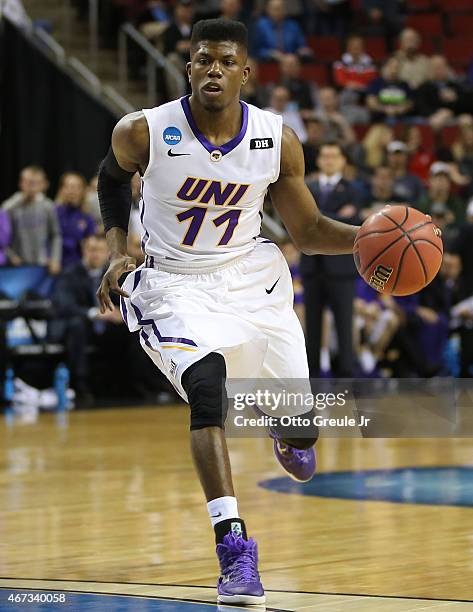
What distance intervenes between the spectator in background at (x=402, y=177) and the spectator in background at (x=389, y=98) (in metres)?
1.33

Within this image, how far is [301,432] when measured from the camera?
532 centimetres

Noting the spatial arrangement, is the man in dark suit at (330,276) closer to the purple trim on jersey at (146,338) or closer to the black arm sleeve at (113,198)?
the black arm sleeve at (113,198)

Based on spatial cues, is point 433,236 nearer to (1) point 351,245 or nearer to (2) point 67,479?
(1) point 351,245

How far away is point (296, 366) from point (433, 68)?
40.2 ft

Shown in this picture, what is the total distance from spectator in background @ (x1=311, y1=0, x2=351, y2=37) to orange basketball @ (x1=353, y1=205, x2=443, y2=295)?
1295cm

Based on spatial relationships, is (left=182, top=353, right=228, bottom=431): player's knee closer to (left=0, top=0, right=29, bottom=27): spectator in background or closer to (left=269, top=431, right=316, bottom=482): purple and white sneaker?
(left=269, top=431, right=316, bottom=482): purple and white sneaker

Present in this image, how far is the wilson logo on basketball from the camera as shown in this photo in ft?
15.4

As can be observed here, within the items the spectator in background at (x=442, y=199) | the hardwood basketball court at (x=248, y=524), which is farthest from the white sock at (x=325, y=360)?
the hardwood basketball court at (x=248, y=524)

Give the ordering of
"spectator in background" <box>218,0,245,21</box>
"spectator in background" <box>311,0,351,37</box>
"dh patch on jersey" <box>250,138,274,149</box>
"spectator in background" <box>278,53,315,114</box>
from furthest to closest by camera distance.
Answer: "spectator in background" <box>311,0,351,37</box>
"spectator in background" <box>218,0,245,21</box>
"spectator in background" <box>278,53,315,114</box>
"dh patch on jersey" <box>250,138,274,149</box>

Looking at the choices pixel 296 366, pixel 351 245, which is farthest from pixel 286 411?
pixel 351 245

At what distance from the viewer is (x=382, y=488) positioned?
6793 millimetres

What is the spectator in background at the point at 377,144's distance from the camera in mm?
15250
